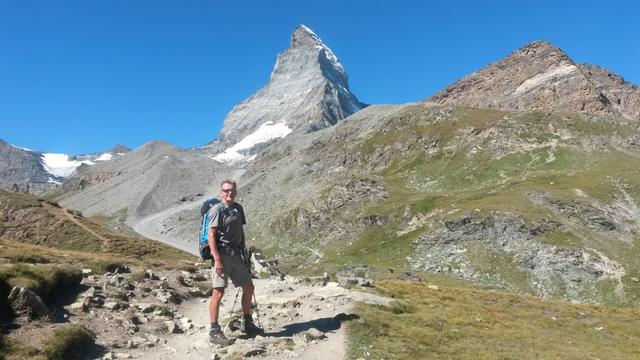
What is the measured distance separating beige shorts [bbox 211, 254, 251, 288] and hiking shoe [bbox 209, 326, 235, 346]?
1.56 meters

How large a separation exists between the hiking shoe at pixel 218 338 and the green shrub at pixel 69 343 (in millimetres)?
3855

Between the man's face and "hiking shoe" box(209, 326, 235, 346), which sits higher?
the man's face

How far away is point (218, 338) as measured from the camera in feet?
57.2

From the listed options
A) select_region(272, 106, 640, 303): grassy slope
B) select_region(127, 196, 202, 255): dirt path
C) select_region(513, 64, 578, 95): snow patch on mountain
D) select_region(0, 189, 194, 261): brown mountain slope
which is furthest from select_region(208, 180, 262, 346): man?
select_region(513, 64, 578, 95): snow patch on mountain

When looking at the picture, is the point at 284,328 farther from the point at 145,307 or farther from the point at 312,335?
the point at 145,307

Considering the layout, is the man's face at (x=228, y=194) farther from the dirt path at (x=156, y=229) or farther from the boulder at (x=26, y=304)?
the dirt path at (x=156, y=229)

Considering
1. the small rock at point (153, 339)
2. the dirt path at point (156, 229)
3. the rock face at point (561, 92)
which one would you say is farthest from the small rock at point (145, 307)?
the rock face at point (561, 92)

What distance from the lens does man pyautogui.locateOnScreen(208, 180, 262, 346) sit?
17.2 m

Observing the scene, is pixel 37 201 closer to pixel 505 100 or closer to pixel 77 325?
pixel 77 325

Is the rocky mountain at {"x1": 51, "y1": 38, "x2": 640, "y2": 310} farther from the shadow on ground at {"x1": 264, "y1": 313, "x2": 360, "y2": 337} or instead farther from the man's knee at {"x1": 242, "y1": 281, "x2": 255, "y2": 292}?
the man's knee at {"x1": 242, "y1": 281, "x2": 255, "y2": 292}

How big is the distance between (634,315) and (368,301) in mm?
24683

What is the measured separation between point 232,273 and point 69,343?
17.7 ft

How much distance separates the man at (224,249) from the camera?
679 inches

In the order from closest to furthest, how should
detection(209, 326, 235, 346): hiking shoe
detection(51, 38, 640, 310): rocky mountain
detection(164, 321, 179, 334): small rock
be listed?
detection(209, 326, 235, 346): hiking shoe
detection(164, 321, 179, 334): small rock
detection(51, 38, 640, 310): rocky mountain
